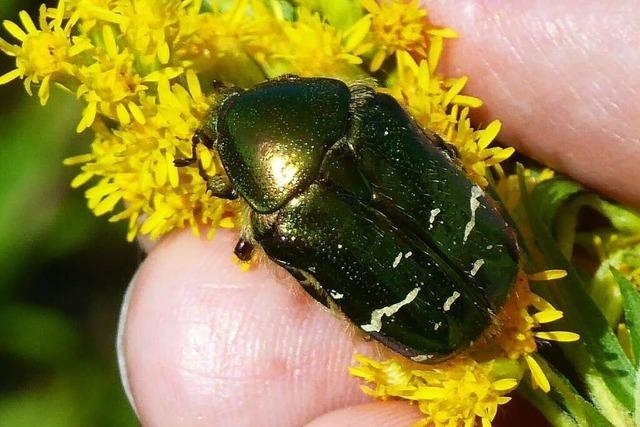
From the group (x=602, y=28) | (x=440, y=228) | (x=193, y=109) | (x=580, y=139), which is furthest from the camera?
(x=580, y=139)

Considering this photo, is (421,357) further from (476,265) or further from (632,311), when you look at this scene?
(632,311)

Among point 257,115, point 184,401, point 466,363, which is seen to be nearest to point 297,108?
point 257,115

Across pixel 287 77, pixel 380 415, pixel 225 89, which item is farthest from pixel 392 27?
pixel 380 415

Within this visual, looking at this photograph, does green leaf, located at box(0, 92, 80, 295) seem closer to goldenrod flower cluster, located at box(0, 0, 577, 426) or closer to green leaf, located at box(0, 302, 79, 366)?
green leaf, located at box(0, 302, 79, 366)

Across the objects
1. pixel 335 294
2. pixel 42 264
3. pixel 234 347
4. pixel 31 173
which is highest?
pixel 335 294

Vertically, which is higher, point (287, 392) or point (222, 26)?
point (222, 26)

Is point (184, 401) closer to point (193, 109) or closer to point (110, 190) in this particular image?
point (110, 190)
